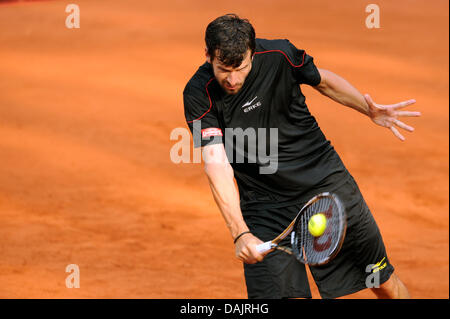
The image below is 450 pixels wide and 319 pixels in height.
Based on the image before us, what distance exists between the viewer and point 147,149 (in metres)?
8.39

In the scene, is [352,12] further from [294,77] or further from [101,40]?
[294,77]

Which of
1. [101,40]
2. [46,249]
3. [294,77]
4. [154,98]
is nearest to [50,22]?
[101,40]

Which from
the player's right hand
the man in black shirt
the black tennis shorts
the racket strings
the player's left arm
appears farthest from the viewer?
the player's left arm

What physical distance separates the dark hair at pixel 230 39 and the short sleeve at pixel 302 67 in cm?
43

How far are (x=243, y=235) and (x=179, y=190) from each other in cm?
396

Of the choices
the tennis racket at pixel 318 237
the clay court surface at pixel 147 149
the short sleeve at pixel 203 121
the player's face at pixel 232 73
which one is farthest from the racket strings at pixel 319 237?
the clay court surface at pixel 147 149

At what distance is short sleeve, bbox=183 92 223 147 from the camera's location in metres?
3.68

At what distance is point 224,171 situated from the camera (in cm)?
365

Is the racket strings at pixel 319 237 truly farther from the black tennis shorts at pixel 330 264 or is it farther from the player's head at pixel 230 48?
the player's head at pixel 230 48

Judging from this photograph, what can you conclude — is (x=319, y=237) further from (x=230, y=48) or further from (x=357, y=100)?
(x=230, y=48)

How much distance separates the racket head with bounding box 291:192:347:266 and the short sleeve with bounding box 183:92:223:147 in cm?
58

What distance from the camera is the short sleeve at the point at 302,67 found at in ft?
12.6

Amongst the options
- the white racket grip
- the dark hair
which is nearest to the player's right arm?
the white racket grip

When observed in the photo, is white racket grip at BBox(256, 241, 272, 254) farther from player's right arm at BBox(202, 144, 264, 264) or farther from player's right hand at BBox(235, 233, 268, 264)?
player's right arm at BBox(202, 144, 264, 264)
